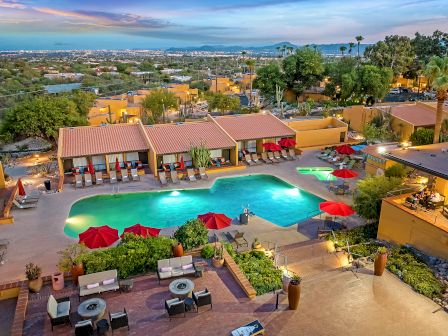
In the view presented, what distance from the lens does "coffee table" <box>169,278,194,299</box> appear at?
1085cm

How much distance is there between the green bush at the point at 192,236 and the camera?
14.0 meters

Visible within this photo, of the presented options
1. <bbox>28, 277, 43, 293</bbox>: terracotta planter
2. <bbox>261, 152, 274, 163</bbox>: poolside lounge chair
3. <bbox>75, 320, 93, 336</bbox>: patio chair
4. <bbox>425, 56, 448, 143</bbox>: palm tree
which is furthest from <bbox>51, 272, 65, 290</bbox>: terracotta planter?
<bbox>425, 56, 448, 143</bbox>: palm tree

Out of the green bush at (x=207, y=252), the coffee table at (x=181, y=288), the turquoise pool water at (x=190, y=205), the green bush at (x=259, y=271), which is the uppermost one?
the coffee table at (x=181, y=288)

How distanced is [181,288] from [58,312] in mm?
3520

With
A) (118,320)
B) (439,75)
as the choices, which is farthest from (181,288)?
(439,75)

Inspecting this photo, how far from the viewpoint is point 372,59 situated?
199 feet

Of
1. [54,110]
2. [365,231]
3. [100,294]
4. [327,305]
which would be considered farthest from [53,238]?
[54,110]

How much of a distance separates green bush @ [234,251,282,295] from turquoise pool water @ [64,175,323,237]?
5.62 m

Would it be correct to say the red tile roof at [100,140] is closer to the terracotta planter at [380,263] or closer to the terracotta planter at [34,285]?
the terracotta planter at [34,285]

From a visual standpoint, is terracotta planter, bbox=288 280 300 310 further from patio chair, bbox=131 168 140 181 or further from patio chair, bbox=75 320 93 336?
patio chair, bbox=131 168 140 181

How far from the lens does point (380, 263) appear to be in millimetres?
12547

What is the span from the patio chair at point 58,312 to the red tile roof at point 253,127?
20.0 meters

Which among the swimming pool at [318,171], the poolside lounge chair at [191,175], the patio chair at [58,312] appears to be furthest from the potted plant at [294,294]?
the swimming pool at [318,171]

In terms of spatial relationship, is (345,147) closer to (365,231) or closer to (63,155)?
(365,231)
